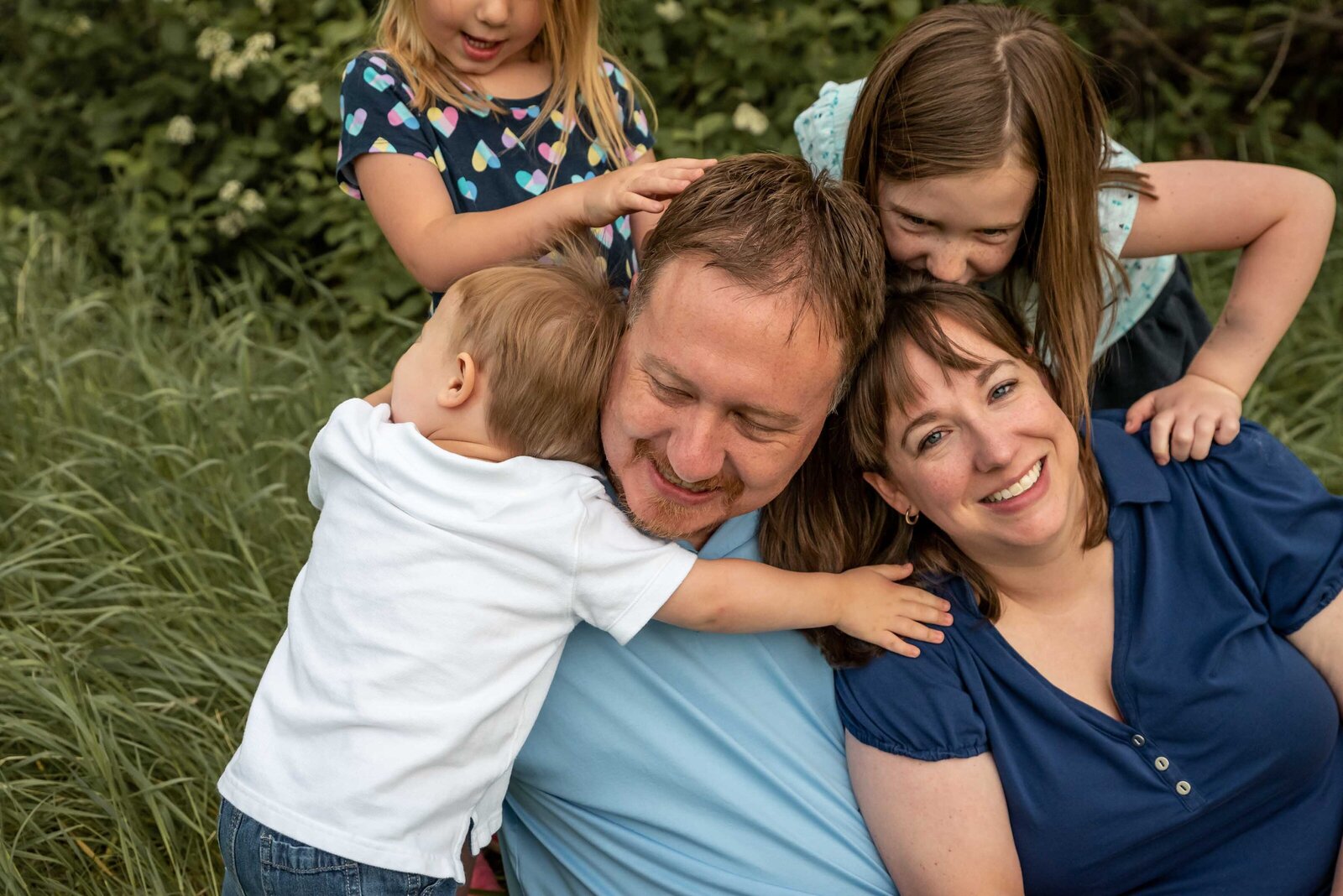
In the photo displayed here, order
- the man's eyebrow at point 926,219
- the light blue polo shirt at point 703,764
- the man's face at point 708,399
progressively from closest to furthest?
the man's face at point 708,399, the light blue polo shirt at point 703,764, the man's eyebrow at point 926,219

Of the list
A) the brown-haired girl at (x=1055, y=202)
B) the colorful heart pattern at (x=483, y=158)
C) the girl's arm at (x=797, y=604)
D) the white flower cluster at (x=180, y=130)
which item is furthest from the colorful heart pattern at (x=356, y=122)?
the white flower cluster at (x=180, y=130)

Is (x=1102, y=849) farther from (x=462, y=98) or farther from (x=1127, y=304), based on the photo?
(x=462, y=98)

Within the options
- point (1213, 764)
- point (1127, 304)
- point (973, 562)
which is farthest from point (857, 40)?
point (1213, 764)

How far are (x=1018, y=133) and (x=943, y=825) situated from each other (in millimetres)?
1198

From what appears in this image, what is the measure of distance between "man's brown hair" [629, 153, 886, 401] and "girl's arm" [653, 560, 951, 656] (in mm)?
334

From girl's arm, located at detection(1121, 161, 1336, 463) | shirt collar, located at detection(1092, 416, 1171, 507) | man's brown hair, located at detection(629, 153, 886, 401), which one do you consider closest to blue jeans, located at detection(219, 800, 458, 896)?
man's brown hair, located at detection(629, 153, 886, 401)

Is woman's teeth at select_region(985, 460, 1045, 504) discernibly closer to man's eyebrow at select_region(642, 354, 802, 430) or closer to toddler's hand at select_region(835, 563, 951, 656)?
toddler's hand at select_region(835, 563, 951, 656)

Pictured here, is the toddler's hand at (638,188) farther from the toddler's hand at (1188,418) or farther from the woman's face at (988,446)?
the toddler's hand at (1188,418)

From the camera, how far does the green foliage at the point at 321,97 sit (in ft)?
15.0

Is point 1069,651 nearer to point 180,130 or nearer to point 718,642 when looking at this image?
point 718,642

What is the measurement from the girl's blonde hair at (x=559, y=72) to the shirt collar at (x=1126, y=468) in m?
1.17

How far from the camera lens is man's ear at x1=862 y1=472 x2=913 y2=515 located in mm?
2279

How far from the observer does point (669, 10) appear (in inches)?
171

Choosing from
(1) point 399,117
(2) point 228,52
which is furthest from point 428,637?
(2) point 228,52
